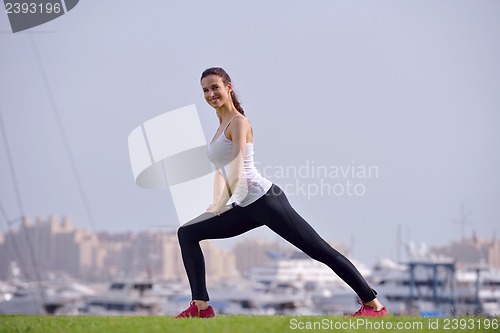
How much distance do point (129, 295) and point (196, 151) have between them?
67213 millimetres

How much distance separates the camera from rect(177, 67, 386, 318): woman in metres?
6.35

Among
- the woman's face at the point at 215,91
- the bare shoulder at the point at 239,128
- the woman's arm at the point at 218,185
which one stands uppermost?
the woman's face at the point at 215,91

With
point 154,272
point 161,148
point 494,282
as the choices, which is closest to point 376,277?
point 494,282

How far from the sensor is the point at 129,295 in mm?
73000

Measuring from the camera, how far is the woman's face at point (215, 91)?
650cm

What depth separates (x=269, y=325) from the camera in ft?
19.0

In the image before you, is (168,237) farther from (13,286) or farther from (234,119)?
(234,119)

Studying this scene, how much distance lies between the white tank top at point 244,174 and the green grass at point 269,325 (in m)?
0.85

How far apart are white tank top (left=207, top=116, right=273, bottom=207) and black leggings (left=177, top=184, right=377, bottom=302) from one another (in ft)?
0.15

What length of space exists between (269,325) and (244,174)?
112cm

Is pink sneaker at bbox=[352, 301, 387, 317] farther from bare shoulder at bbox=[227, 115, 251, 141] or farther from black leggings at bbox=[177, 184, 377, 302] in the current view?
bare shoulder at bbox=[227, 115, 251, 141]

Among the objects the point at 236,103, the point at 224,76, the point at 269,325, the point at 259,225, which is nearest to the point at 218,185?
the point at 259,225

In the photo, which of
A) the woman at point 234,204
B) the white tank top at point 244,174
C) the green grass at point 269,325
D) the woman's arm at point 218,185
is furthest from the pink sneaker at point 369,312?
the woman's arm at point 218,185

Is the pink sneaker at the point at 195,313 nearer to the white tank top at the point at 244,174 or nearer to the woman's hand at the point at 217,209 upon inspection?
the woman's hand at the point at 217,209
